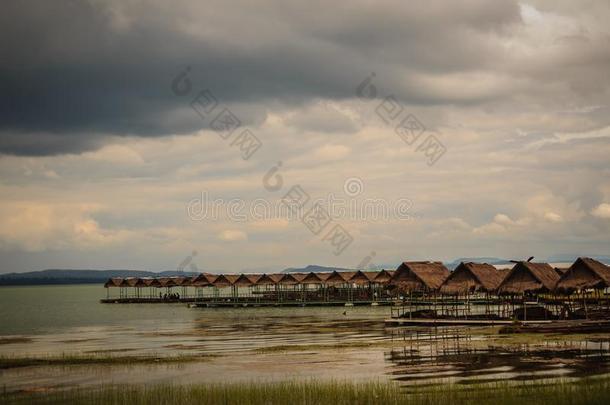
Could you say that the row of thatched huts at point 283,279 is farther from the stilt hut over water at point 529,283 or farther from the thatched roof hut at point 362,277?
the stilt hut over water at point 529,283

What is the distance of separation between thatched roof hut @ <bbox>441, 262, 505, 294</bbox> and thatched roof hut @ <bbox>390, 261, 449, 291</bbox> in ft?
7.59

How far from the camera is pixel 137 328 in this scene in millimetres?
48438

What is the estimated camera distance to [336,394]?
57.7 feet

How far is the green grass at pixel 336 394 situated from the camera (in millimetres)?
16625

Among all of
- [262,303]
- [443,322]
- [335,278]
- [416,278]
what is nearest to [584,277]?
[443,322]

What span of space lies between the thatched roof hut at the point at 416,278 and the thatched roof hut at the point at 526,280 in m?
→ 6.55

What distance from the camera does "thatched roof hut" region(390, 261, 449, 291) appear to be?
1753 inches

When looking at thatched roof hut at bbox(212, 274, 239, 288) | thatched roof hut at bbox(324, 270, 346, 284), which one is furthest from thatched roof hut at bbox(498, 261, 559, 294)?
thatched roof hut at bbox(212, 274, 239, 288)

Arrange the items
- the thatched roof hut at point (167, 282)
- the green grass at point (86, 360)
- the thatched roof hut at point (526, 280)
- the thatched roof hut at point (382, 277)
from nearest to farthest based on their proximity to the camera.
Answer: the green grass at point (86, 360) → the thatched roof hut at point (526, 280) → the thatched roof hut at point (382, 277) → the thatched roof hut at point (167, 282)

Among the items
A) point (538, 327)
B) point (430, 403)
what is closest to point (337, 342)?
point (538, 327)

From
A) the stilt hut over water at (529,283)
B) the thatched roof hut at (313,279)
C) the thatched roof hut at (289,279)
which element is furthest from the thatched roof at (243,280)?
the stilt hut over water at (529,283)

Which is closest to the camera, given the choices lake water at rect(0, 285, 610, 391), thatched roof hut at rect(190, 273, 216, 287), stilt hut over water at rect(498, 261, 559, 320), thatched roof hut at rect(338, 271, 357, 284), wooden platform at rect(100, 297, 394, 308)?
lake water at rect(0, 285, 610, 391)

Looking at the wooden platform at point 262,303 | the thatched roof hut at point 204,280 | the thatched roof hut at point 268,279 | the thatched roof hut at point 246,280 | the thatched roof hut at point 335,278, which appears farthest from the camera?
the thatched roof hut at point 204,280

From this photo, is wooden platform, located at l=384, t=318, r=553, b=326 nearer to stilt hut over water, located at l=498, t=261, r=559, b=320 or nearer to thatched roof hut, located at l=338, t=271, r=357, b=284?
stilt hut over water, located at l=498, t=261, r=559, b=320
